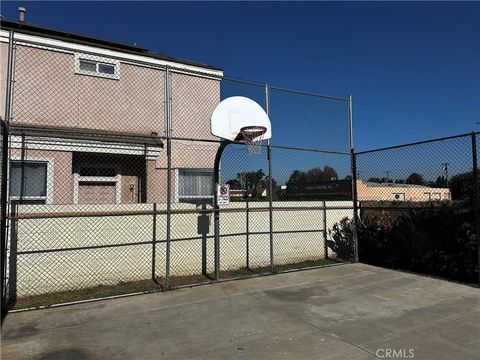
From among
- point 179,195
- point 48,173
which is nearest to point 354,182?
point 179,195

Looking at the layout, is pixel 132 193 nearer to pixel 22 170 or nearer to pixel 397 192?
pixel 22 170

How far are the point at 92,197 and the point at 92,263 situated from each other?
2413 mm

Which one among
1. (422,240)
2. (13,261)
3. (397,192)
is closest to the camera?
(13,261)

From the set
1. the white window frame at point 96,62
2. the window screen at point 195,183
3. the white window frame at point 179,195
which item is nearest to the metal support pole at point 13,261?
the white window frame at point 179,195

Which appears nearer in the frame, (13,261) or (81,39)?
(13,261)

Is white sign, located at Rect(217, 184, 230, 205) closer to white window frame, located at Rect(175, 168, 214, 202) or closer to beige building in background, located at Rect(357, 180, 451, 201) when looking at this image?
A: white window frame, located at Rect(175, 168, 214, 202)

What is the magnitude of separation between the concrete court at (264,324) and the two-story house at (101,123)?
3248 millimetres

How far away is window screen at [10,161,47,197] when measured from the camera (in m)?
7.69

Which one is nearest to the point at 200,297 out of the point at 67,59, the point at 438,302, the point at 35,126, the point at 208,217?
the point at 208,217

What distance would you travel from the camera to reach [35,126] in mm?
8414

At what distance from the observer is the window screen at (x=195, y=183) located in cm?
890

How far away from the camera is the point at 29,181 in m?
7.99

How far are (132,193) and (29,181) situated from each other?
2.22 meters

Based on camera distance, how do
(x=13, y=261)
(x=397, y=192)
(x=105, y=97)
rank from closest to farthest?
(x=13, y=261) → (x=105, y=97) → (x=397, y=192)
